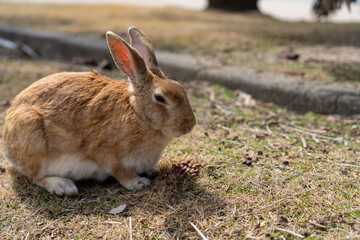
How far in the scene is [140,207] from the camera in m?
2.89

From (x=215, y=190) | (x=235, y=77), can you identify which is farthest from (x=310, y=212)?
(x=235, y=77)

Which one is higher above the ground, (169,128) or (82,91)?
(82,91)

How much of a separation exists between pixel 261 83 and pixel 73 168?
9.73 feet

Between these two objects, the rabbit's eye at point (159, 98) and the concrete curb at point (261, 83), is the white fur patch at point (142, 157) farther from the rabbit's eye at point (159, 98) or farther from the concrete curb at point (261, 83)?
the concrete curb at point (261, 83)

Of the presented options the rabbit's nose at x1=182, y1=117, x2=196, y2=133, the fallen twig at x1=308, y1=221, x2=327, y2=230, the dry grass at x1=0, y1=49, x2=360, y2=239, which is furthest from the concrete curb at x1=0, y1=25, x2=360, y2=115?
the fallen twig at x1=308, y1=221, x2=327, y2=230

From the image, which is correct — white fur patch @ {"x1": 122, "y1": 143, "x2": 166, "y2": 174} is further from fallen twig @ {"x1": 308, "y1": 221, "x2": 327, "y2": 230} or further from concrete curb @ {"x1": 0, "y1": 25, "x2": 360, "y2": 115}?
fallen twig @ {"x1": 308, "y1": 221, "x2": 327, "y2": 230}

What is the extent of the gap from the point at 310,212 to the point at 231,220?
0.57 meters

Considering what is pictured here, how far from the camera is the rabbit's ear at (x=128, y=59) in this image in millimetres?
2916

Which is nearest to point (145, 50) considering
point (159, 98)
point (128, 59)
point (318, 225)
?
point (128, 59)

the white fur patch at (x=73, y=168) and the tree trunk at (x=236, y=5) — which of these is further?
the tree trunk at (x=236, y=5)

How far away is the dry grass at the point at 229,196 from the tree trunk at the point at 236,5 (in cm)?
888

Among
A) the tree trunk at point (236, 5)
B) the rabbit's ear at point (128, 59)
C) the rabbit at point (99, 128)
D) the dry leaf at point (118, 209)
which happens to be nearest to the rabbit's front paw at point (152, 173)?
the rabbit at point (99, 128)

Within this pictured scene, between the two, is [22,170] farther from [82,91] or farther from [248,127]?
[248,127]

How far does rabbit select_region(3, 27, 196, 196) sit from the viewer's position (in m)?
3.02
